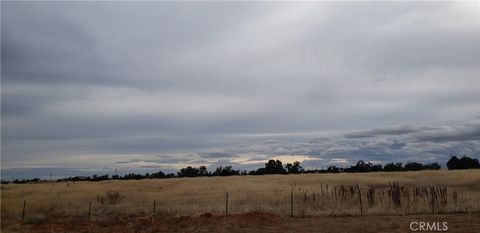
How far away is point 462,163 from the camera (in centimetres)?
12681

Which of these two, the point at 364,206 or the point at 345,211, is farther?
the point at 364,206

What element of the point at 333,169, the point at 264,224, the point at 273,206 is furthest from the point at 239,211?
the point at 333,169

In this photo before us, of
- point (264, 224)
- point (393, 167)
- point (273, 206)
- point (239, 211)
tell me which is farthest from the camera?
point (393, 167)

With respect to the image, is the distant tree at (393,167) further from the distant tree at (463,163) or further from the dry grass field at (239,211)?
the dry grass field at (239,211)

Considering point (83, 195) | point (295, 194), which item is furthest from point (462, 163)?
point (83, 195)

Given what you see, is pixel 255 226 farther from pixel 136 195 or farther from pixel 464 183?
pixel 464 183

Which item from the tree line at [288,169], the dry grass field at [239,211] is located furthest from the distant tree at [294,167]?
the dry grass field at [239,211]

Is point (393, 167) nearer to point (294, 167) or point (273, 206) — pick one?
point (294, 167)

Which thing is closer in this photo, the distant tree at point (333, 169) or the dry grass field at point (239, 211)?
the dry grass field at point (239, 211)

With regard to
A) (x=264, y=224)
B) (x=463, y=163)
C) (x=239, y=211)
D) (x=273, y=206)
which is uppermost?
(x=463, y=163)

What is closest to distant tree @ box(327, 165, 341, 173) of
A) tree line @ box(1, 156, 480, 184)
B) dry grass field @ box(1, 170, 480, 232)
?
tree line @ box(1, 156, 480, 184)

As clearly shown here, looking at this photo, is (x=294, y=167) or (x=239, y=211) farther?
(x=294, y=167)

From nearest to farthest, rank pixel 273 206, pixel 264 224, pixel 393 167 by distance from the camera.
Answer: pixel 264 224 → pixel 273 206 → pixel 393 167

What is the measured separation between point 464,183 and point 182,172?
90.5 m
